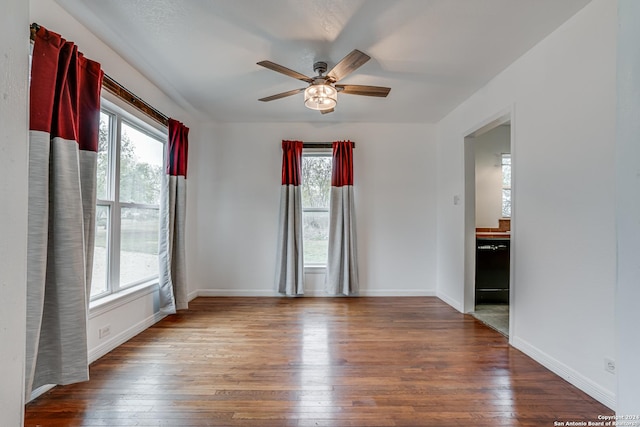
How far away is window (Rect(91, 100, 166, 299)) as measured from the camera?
246 cm

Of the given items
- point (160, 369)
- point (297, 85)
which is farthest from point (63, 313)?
point (297, 85)

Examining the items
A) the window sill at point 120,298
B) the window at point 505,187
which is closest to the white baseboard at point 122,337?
the window sill at point 120,298

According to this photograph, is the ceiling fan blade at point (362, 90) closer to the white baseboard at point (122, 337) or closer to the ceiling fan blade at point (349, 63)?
the ceiling fan blade at point (349, 63)

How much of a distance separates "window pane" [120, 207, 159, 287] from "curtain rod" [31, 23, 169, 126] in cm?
103

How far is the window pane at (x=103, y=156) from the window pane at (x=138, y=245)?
1.02 feet

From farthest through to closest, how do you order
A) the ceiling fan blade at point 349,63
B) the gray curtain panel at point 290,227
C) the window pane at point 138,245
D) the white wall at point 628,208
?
the gray curtain panel at point 290,227 → the window pane at point 138,245 → the ceiling fan blade at point 349,63 → the white wall at point 628,208

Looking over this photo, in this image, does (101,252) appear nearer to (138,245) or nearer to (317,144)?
(138,245)

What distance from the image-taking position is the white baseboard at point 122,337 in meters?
2.25

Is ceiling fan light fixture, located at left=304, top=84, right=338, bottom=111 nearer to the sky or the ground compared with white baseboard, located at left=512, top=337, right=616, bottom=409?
nearer to the sky

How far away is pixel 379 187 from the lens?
426cm

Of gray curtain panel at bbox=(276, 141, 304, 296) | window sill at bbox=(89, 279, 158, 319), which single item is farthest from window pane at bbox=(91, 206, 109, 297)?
gray curtain panel at bbox=(276, 141, 304, 296)

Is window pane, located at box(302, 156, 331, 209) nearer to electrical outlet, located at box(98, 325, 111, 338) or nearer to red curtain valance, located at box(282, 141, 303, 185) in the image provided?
red curtain valance, located at box(282, 141, 303, 185)

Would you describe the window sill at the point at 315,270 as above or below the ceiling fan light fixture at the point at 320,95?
below

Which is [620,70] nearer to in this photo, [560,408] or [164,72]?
[560,408]
